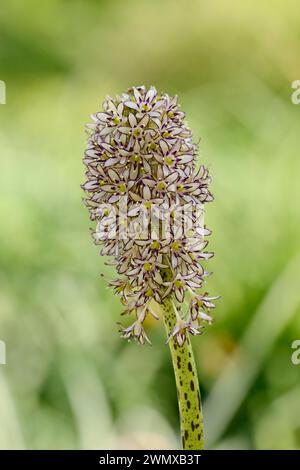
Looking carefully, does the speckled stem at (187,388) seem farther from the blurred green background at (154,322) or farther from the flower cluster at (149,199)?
the blurred green background at (154,322)

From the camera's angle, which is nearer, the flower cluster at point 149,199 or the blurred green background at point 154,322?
the flower cluster at point 149,199

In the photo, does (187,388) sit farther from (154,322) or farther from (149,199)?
(154,322)

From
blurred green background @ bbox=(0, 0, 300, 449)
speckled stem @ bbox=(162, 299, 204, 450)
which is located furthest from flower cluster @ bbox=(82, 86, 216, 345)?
blurred green background @ bbox=(0, 0, 300, 449)

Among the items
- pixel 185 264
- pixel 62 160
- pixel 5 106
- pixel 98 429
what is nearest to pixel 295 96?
Answer: pixel 62 160

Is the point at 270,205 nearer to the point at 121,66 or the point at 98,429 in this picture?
the point at 98,429

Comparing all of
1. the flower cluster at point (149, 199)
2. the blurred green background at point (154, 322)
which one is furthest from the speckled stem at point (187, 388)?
the blurred green background at point (154, 322)

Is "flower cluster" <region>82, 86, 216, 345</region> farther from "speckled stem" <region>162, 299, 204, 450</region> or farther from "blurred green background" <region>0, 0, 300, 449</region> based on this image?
"blurred green background" <region>0, 0, 300, 449</region>
